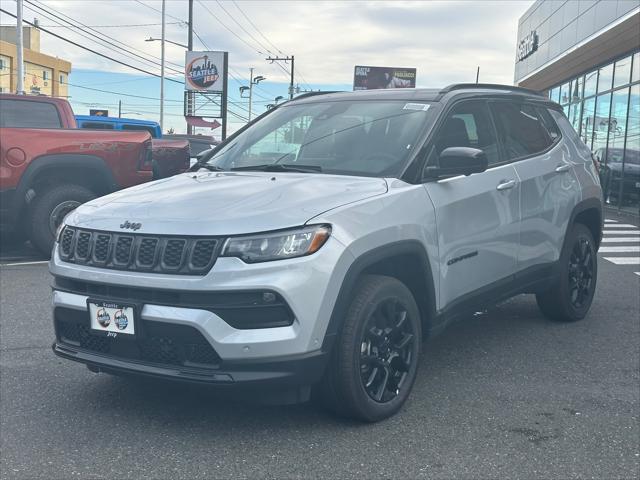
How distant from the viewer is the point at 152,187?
4.32 m

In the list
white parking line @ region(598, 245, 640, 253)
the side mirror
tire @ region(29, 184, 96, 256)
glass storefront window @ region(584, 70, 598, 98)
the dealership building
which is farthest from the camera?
glass storefront window @ region(584, 70, 598, 98)

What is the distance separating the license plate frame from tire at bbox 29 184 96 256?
558 cm

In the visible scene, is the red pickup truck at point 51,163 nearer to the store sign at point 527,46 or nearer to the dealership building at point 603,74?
the dealership building at point 603,74

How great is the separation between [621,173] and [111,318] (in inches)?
696

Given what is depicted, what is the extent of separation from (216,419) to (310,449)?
2.05 ft

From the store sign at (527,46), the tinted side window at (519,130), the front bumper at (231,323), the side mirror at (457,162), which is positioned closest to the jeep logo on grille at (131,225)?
the front bumper at (231,323)

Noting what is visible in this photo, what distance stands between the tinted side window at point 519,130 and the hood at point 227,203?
1587 millimetres

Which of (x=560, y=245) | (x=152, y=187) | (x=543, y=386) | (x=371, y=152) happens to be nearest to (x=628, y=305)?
(x=560, y=245)

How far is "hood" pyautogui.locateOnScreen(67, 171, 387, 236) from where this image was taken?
11.5 ft

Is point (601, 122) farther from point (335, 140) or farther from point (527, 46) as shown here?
point (335, 140)

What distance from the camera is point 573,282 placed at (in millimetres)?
6195

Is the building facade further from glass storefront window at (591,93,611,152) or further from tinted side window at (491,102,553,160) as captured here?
tinted side window at (491,102,553,160)

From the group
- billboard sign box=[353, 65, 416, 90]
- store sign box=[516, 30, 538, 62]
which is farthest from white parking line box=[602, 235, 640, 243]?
billboard sign box=[353, 65, 416, 90]

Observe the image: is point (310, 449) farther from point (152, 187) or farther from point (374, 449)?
point (152, 187)
